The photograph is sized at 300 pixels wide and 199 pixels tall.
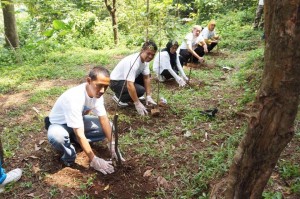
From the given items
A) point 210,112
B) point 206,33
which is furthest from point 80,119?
point 206,33

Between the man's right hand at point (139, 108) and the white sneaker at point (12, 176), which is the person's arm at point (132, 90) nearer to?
the man's right hand at point (139, 108)

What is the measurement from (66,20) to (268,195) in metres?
10.7

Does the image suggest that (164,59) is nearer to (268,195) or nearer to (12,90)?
(12,90)

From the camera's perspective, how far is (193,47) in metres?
8.32

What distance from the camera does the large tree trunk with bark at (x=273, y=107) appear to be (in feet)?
5.22

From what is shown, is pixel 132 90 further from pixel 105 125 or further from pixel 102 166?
pixel 102 166

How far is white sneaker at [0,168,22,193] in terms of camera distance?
3.26m

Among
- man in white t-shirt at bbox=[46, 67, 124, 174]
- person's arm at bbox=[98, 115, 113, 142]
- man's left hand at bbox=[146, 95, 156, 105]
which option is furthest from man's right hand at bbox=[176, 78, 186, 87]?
person's arm at bbox=[98, 115, 113, 142]

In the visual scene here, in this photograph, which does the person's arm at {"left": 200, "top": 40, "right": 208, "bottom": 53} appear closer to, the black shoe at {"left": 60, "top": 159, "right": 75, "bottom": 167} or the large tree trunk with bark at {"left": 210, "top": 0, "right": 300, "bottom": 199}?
the black shoe at {"left": 60, "top": 159, "right": 75, "bottom": 167}

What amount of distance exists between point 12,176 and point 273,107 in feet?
9.62

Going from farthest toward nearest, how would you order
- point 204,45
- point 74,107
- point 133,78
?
point 204,45
point 133,78
point 74,107

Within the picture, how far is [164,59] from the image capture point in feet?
20.6

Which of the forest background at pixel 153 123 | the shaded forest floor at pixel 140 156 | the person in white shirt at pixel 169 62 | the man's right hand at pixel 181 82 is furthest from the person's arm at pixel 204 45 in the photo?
the shaded forest floor at pixel 140 156

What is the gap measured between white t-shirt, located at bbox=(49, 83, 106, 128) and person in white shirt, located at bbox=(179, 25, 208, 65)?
441cm
